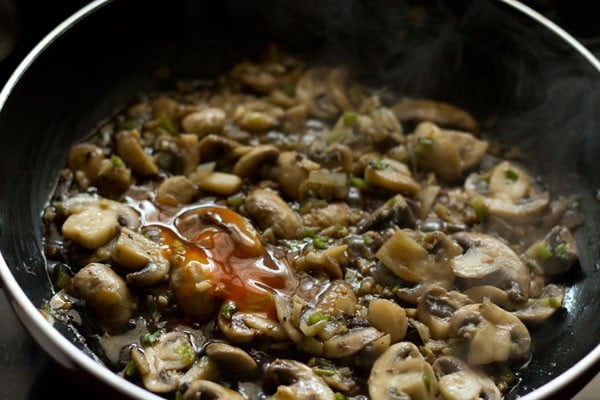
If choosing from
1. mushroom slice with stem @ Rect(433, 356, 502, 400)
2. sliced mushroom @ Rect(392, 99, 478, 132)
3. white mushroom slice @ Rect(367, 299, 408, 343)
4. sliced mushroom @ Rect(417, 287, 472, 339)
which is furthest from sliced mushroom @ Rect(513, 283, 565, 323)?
sliced mushroom @ Rect(392, 99, 478, 132)

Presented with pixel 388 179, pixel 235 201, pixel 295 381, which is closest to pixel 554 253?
pixel 388 179

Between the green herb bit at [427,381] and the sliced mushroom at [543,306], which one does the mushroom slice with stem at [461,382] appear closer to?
the green herb bit at [427,381]

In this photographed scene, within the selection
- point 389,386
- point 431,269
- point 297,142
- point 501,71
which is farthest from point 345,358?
point 501,71

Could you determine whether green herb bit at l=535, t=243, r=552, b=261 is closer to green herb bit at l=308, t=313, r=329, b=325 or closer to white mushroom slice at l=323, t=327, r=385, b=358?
white mushroom slice at l=323, t=327, r=385, b=358

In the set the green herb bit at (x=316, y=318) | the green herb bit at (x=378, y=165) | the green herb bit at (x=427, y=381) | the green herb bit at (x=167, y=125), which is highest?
the green herb bit at (x=378, y=165)

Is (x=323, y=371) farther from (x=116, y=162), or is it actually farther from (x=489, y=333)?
(x=116, y=162)

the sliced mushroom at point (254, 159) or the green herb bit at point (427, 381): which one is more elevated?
the sliced mushroom at point (254, 159)

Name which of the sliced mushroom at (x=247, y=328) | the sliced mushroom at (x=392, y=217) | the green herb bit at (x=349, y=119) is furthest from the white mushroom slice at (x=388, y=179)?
the sliced mushroom at (x=247, y=328)
